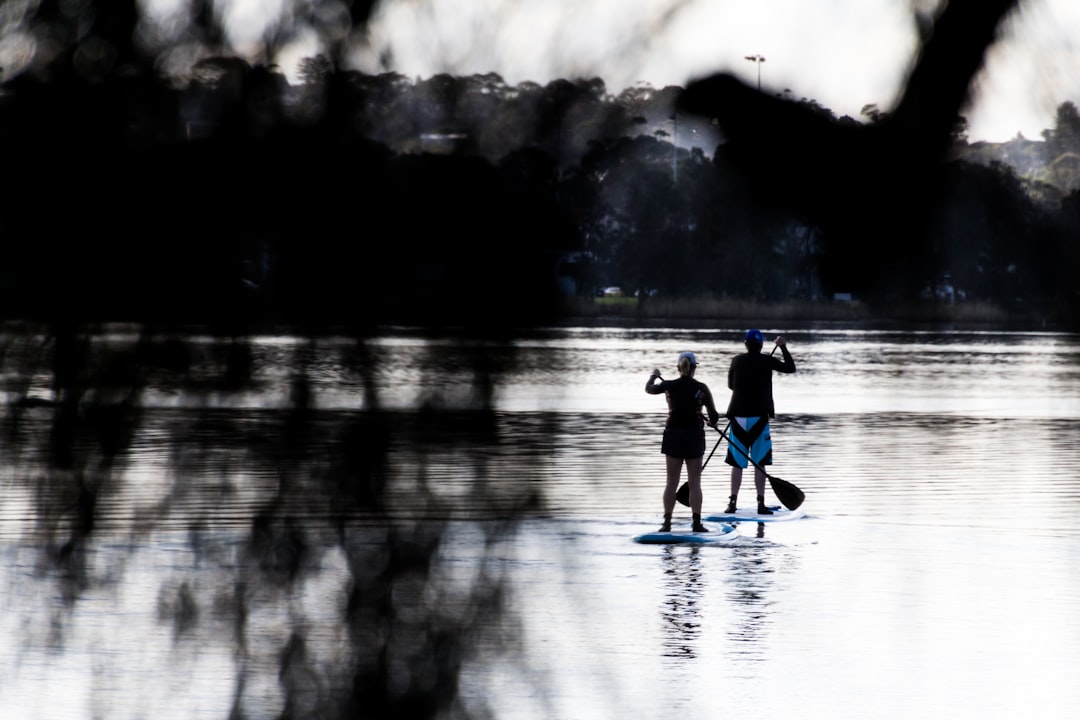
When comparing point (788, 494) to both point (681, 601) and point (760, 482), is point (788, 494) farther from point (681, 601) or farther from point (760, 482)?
point (681, 601)

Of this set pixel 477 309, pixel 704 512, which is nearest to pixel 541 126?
pixel 477 309

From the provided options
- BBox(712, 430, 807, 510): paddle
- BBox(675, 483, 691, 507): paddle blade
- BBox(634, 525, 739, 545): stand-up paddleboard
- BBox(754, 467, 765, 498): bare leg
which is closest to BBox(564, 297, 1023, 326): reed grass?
BBox(634, 525, 739, 545): stand-up paddleboard

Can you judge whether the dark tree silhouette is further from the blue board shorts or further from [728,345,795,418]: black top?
the blue board shorts

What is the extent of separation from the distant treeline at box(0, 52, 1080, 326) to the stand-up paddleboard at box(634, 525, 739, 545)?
1018 cm

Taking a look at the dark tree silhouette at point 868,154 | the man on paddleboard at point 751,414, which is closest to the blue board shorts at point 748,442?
the man on paddleboard at point 751,414

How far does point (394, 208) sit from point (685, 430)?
9440 millimetres

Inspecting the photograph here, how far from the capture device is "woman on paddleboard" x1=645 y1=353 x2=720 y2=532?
11.7 metres

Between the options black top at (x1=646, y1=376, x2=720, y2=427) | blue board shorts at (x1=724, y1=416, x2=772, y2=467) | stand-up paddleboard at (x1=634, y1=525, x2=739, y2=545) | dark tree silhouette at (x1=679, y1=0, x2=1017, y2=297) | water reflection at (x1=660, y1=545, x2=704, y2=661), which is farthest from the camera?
blue board shorts at (x1=724, y1=416, x2=772, y2=467)

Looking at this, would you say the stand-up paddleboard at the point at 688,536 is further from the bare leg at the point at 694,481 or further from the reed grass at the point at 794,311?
the reed grass at the point at 794,311

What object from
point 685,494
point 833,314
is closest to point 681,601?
point 685,494

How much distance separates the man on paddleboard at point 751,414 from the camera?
1506cm

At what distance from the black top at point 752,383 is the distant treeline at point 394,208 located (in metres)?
12.6

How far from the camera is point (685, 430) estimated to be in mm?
11688

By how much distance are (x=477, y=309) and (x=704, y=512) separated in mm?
13809
